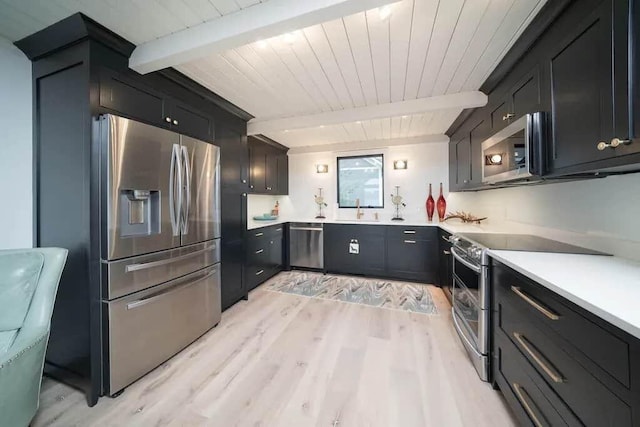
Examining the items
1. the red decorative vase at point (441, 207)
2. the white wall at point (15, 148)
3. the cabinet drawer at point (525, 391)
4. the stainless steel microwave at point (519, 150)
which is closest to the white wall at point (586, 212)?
the stainless steel microwave at point (519, 150)

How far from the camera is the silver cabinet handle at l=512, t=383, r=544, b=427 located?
1103mm

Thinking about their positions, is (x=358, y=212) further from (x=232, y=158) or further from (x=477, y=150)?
(x=232, y=158)

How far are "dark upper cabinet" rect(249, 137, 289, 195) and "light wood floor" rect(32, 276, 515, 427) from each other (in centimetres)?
214

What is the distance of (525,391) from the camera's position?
3.95 ft

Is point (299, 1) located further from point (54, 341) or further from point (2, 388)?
point (54, 341)

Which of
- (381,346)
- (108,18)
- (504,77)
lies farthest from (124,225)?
(504,77)

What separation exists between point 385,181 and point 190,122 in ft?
10.7

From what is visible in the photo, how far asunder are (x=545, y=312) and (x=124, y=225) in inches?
92.3

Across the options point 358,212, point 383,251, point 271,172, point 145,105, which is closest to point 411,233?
point 383,251

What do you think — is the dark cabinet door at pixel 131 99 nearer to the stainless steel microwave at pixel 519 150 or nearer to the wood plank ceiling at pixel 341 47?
the wood plank ceiling at pixel 341 47

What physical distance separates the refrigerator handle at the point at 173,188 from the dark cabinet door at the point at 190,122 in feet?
1.01

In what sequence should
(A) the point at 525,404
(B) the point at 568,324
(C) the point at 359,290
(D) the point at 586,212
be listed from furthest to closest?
(C) the point at 359,290
(D) the point at 586,212
(A) the point at 525,404
(B) the point at 568,324

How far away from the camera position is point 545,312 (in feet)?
3.35

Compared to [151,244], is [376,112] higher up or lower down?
higher up
